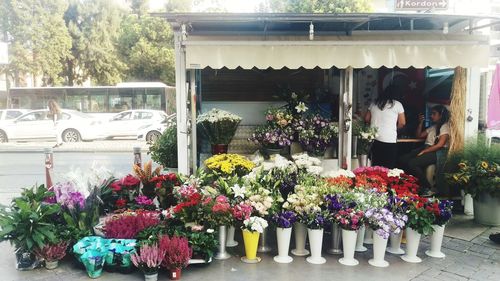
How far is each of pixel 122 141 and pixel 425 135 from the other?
55.3 ft

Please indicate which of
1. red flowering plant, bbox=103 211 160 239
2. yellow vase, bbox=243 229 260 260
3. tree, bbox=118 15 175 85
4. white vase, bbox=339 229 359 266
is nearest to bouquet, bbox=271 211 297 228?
yellow vase, bbox=243 229 260 260

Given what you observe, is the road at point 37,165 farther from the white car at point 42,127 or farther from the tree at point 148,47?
the tree at point 148,47

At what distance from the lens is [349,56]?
593 cm

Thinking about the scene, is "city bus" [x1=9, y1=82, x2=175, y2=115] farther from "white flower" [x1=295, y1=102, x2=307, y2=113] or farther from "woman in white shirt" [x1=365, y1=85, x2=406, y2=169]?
"woman in white shirt" [x1=365, y1=85, x2=406, y2=169]

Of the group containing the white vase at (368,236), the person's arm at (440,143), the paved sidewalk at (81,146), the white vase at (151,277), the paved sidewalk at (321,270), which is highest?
the person's arm at (440,143)

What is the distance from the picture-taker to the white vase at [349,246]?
493cm

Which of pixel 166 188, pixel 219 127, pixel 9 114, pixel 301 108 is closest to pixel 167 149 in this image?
pixel 219 127

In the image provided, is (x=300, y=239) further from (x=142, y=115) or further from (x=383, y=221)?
(x=142, y=115)

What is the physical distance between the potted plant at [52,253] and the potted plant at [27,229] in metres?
0.06

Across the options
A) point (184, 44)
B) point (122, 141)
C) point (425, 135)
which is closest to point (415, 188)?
point (425, 135)

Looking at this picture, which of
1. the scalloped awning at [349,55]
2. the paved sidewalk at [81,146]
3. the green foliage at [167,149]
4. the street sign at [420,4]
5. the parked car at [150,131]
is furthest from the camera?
the parked car at [150,131]

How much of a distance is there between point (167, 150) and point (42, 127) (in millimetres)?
15066

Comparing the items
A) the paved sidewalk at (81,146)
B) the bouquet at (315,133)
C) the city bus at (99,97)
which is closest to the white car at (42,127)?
the paved sidewalk at (81,146)

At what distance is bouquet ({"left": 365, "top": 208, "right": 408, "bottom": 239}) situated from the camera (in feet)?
15.8
